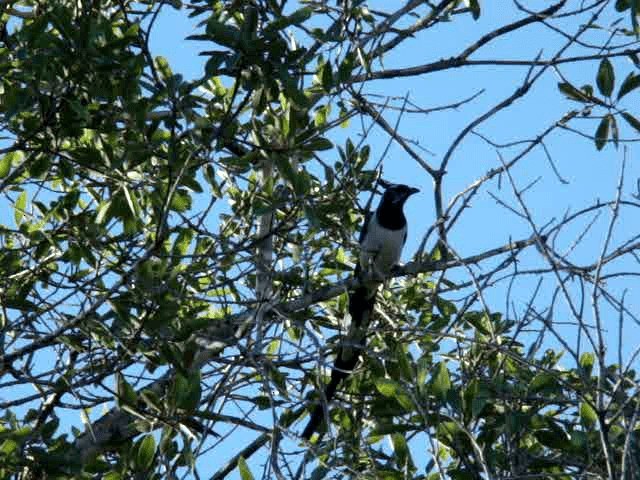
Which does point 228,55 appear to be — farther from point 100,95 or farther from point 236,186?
point 236,186

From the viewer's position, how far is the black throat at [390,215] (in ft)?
27.3

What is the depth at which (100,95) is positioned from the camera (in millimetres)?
5844

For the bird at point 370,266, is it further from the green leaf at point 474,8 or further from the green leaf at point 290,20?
the green leaf at point 290,20

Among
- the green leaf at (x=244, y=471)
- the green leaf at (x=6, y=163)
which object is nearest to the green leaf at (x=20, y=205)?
the green leaf at (x=6, y=163)

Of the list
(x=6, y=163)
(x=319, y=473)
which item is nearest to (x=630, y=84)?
(x=319, y=473)

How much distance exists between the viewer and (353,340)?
20.5 ft

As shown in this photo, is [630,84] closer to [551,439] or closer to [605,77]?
[605,77]

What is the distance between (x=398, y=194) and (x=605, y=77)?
110 inches

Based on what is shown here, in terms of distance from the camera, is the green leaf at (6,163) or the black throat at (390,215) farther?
the black throat at (390,215)

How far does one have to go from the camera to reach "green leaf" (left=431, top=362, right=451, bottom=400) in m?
5.03

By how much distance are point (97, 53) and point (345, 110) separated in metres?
1.50

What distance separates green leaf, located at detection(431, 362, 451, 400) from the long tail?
1.10 meters

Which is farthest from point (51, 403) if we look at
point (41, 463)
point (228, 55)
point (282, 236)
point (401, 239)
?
point (401, 239)

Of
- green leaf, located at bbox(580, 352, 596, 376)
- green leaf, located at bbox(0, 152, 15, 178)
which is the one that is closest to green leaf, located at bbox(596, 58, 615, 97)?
green leaf, located at bbox(580, 352, 596, 376)
